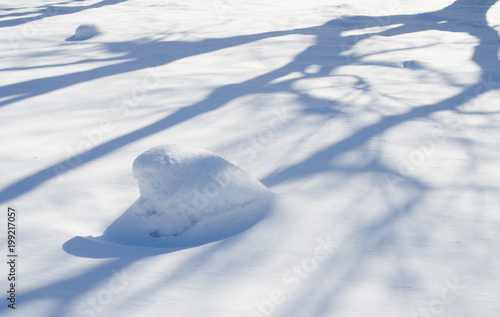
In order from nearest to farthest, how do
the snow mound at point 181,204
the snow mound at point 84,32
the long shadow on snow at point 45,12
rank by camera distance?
the snow mound at point 181,204 → the snow mound at point 84,32 → the long shadow on snow at point 45,12

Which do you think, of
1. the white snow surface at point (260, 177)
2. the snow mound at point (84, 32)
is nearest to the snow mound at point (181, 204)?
the white snow surface at point (260, 177)

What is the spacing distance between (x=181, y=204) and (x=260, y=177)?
81 centimetres

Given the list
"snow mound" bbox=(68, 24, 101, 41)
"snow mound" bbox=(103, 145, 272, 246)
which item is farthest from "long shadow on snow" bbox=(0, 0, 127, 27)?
"snow mound" bbox=(103, 145, 272, 246)

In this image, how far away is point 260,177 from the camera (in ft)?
11.1

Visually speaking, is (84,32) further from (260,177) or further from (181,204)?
(181,204)

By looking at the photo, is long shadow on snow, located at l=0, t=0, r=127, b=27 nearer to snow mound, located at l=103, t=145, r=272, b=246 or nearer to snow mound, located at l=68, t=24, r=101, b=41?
snow mound, located at l=68, t=24, r=101, b=41

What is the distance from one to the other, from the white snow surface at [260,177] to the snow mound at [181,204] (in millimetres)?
12

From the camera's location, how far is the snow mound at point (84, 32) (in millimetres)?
7586

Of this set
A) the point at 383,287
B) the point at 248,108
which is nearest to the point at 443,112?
the point at 248,108

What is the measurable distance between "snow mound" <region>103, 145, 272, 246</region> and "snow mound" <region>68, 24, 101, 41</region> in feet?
18.1

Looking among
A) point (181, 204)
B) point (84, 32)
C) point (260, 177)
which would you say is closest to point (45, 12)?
point (84, 32)

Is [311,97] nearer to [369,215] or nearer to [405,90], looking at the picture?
[405,90]

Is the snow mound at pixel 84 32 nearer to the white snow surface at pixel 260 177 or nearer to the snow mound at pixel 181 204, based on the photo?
the white snow surface at pixel 260 177

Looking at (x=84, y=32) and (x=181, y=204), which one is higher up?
(x=84, y=32)
